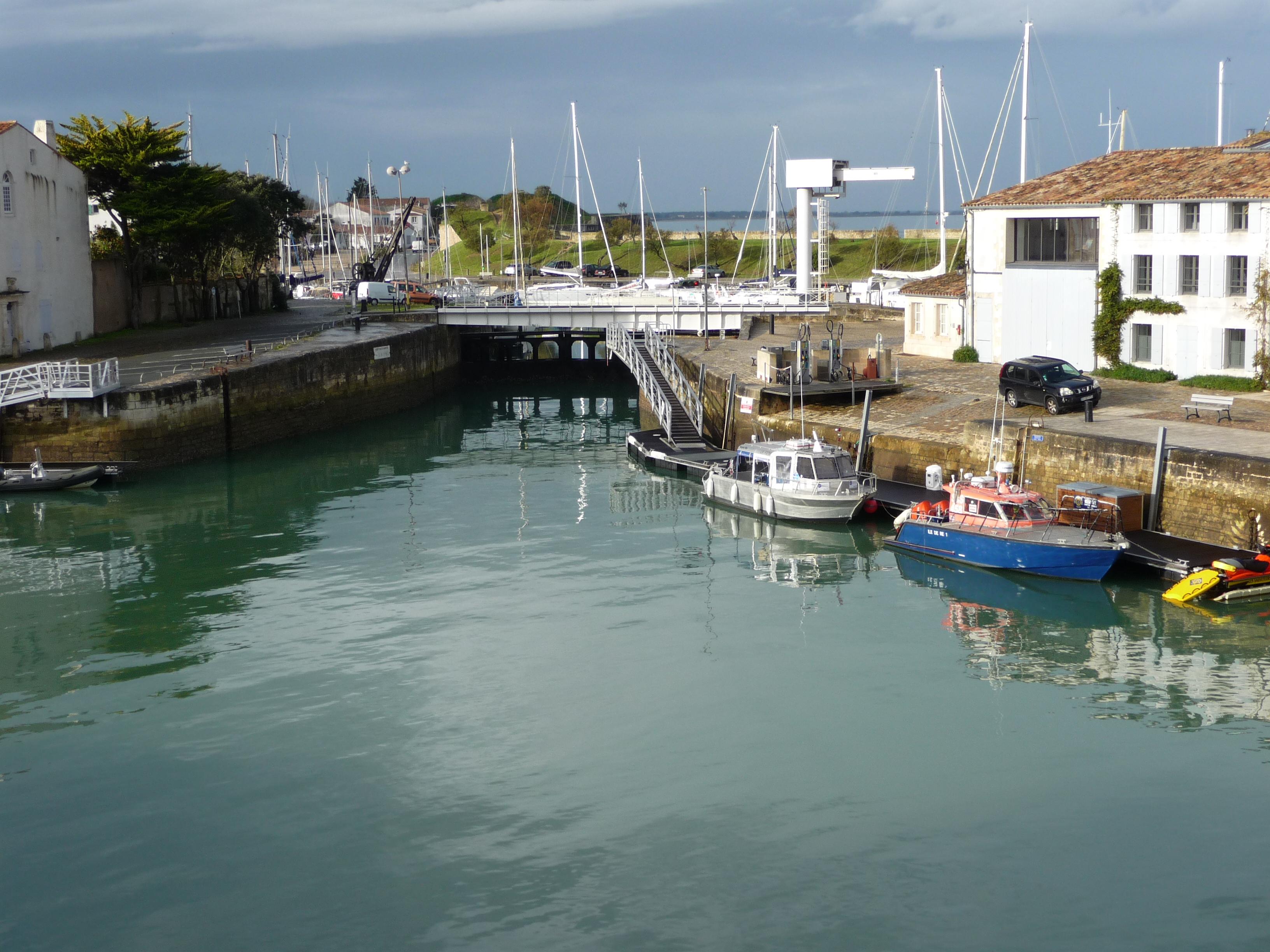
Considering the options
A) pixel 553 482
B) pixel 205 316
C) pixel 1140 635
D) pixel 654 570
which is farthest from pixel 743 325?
pixel 1140 635

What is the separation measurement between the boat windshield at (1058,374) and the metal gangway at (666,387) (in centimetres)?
1291

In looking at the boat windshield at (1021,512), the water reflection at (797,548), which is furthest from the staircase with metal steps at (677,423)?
the boat windshield at (1021,512)

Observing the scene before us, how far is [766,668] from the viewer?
2262 centimetres

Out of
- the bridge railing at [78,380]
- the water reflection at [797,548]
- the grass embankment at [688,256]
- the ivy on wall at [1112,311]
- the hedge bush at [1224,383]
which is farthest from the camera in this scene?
the grass embankment at [688,256]

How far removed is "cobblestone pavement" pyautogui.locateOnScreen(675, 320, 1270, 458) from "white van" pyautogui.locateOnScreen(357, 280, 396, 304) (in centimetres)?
3006

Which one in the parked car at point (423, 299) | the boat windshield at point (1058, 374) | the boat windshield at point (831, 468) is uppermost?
the parked car at point (423, 299)

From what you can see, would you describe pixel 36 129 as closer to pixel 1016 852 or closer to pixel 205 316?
pixel 205 316

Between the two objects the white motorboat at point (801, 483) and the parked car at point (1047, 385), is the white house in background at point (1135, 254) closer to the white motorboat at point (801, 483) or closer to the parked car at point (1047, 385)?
the parked car at point (1047, 385)

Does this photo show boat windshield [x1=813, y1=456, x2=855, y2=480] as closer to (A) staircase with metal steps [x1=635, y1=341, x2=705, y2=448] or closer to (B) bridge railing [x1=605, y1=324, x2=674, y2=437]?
(A) staircase with metal steps [x1=635, y1=341, x2=705, y2=448]

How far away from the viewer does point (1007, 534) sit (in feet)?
92.6

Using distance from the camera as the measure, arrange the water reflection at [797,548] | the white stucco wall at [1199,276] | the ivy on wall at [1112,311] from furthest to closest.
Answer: the ivy on wall at [1112,311] → the white stucco wall at [1199,276] → the water reflection at [797,548]

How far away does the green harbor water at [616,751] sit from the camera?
14.7 metres

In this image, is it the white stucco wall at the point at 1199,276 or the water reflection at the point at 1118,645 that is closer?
the water reflection at the point at 1118,645

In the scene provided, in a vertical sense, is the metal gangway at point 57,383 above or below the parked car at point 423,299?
below
